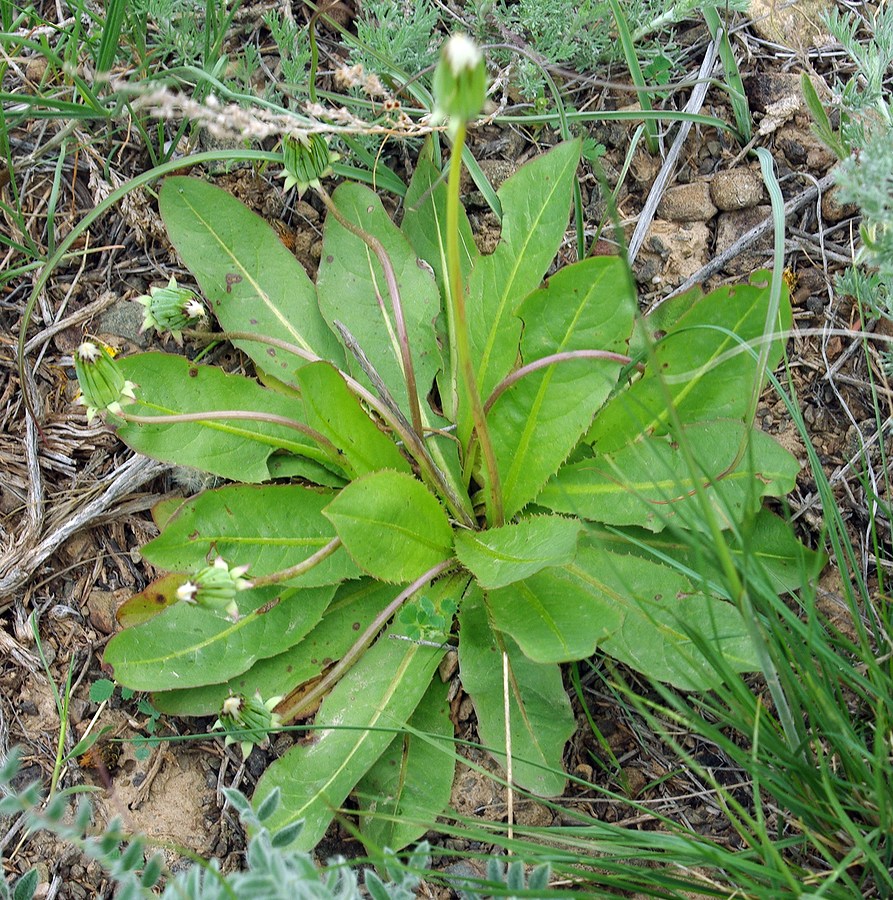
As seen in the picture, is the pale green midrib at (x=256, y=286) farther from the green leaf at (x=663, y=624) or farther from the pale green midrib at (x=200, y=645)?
the green leaf at (x=663, y=624)

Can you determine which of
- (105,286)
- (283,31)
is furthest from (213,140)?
(105,286)

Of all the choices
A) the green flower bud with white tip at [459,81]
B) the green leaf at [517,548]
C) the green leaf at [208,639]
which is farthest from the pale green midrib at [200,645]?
the green flower bud with white tip at [459,81]

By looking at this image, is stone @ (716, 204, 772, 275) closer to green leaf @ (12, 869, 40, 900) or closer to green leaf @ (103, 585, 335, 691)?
green leaf @ (103, 585, 335, 691)

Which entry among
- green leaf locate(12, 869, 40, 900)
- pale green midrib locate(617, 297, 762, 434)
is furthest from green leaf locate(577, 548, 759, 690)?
green leaf locate(12, 869, 40, 900)

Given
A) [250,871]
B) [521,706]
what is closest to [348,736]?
[521,706]

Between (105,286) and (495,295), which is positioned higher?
(495,295)

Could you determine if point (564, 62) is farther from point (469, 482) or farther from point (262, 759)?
point (262, 759)
